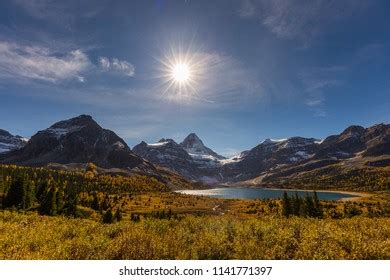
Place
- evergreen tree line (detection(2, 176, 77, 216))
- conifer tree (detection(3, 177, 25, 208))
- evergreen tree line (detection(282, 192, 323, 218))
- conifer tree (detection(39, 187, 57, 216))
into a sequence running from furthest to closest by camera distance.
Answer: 1. evergreen tree line (detection(282, 192, 323, 218))
2. conifer tree (detection(3, 177, 25, 208))
3. evergreen tree line (detection(2, 176, 77, 216))
4. conifer tree (detection(39, 187, 57, 216))

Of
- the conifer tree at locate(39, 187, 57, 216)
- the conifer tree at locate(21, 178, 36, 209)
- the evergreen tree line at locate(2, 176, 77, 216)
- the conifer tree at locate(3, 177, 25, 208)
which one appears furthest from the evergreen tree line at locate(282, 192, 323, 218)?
the conifer tree at locate(3, 177, 25, 208)

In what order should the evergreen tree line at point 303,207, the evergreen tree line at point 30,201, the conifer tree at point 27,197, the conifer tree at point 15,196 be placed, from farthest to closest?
1. the evergreen tree line at point 303,207
2. the conifer tree at point 27,197
3. the conifer tree at point 15,196
4. the evergreen tree line at point 30,201

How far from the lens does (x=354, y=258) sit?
10398mm

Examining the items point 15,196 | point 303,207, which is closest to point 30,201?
point 15,196

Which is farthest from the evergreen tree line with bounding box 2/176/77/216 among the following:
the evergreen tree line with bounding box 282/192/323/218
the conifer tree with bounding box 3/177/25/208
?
the evergreen tree line with bounding box 282/192/323/218

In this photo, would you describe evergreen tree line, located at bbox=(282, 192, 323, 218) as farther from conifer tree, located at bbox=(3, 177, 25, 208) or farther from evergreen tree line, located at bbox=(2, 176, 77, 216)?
conifer tree, located at bbox=(3, 177, 25, 208)

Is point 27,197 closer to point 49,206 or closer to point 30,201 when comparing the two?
point 30,201

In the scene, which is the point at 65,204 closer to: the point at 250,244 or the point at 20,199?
the point at 20,199

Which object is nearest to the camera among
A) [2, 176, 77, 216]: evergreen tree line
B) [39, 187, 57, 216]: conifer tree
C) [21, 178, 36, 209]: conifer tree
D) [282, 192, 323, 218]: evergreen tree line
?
[39, 187, 57, 216]: conifer tree

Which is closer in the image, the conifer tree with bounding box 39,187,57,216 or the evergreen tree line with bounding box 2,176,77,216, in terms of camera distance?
the conifer tree with bounding box 39,187,57,216

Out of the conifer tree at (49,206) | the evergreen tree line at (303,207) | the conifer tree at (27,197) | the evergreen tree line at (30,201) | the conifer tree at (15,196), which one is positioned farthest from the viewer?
the evergreen tree line at (303,207)

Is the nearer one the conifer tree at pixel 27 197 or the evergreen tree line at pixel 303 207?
the conifer tree at pixel 27 197

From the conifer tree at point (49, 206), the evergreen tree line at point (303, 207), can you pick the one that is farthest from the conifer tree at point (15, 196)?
the evergreen tree line at point (303, 207)

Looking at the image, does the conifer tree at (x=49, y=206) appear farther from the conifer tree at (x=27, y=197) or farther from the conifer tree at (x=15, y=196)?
the conifer tree at (x=15, y=196)
